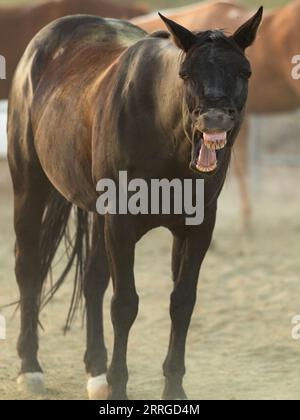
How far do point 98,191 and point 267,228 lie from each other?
4936 mm

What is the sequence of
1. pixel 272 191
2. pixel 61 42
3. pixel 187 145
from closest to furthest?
pixel 187 145 → pixel 61 42 → pixel 272 191

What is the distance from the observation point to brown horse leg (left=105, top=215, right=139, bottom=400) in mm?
3701

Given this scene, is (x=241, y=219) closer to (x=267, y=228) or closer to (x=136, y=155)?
(x=267, y=228)

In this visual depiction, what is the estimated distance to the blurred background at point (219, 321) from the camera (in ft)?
14.5

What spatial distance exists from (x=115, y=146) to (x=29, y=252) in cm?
99

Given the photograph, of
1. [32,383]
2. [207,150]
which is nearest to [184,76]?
[207,150]

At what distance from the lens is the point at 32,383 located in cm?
429

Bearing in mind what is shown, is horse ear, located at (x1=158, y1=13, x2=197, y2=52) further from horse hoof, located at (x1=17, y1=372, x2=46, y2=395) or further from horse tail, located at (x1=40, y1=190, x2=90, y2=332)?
horse hoof, located at (x1=17, y1=372, x2=46, y2=395)

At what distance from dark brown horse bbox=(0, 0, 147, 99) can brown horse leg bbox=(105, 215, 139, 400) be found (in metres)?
5.20

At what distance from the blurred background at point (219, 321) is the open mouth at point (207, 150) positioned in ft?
4.13

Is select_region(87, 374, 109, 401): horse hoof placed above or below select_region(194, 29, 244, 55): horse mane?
below

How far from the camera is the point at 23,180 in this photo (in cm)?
446

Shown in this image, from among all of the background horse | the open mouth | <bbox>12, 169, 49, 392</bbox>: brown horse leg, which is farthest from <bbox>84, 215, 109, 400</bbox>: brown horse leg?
the background horse
